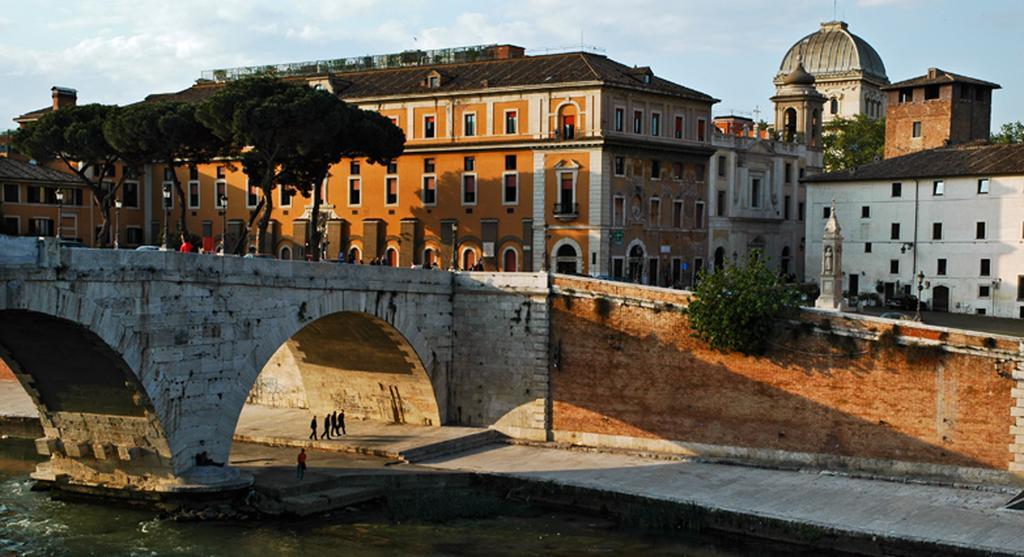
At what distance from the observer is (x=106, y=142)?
48094 millimetres

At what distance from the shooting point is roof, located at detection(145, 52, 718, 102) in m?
51.5

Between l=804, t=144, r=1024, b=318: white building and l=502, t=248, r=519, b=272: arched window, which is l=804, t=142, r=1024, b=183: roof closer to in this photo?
l=804, t=144, r=1024, b=318: white building

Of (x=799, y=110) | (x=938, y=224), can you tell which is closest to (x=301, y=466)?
(x=938, y=224)

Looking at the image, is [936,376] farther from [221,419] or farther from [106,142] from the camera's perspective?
[106,142]

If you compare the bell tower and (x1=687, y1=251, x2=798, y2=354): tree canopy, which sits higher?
the bell tower

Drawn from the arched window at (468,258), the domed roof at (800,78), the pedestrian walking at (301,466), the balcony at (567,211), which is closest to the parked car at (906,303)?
the balcony at (567,211)

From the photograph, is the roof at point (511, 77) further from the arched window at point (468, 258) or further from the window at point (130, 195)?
the window at point (130, 195)

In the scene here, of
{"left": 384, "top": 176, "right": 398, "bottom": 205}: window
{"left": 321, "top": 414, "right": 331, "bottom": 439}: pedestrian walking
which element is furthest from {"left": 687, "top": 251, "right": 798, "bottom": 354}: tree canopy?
{"left": 384, "top": 176, "right": 398, "bottom": 205}: window

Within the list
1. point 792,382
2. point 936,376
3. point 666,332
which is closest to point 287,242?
point 666,332

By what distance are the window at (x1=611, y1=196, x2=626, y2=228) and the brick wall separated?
14.1 metres

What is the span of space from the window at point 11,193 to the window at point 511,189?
22462 mm

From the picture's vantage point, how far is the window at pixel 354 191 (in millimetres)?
56125

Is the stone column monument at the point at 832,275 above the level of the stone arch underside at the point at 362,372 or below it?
above

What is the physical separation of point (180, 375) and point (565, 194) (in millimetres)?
25915
